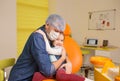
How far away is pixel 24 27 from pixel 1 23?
2.45 feet

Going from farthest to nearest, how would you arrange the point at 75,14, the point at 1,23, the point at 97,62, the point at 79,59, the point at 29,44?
1. the point at 75,14
2. the point at 1,23
3. the point at 79,59
4. the point at 97,62
5. the point at 29,44

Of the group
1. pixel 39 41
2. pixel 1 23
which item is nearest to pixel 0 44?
pixel 1 23

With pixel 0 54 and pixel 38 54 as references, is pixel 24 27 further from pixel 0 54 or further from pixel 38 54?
pixel 38 54

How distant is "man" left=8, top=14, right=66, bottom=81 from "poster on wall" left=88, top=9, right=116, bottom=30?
282 cm

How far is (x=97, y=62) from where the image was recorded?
1612 mm

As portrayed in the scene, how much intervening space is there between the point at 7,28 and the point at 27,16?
30.2 inches

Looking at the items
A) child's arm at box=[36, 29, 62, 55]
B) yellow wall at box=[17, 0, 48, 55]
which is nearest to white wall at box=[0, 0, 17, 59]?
yellow wall at box=[17, 0, 48, 55]

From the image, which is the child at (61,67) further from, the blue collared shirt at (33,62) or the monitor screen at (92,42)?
the monitor screen at (92,42)

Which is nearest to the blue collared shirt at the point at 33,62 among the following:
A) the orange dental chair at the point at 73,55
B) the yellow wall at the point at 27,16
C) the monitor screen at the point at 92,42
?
the orange dental chair at the point at 73,55

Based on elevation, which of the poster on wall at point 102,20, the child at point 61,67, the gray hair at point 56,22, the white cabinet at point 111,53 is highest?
the poster on wall at point 102,20

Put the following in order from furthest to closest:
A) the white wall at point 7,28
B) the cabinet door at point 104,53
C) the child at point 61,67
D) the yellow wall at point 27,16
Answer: the yellow wall at point 27,16 < the cabinet door at point 104,53 < the white wall at point 7,28 < the child at point 61,67

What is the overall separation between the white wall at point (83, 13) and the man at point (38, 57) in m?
2.79

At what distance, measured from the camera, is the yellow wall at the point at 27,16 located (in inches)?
148

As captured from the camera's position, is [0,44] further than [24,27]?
No
